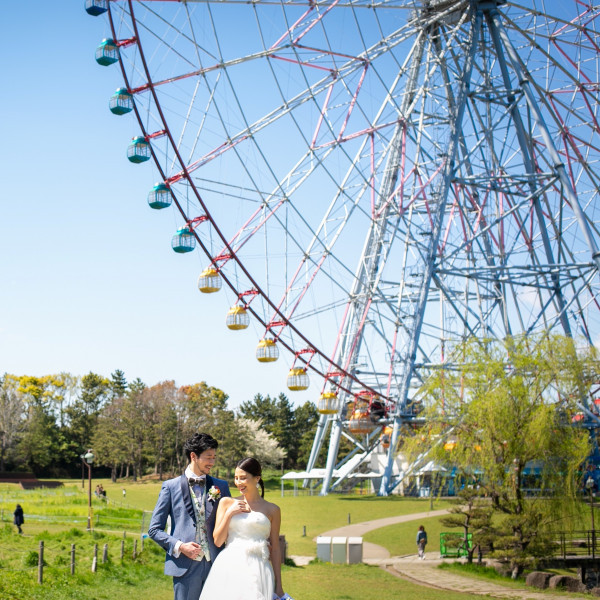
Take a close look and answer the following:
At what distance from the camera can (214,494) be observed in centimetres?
631

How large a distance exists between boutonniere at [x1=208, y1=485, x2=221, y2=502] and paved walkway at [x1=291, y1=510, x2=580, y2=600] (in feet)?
45.2

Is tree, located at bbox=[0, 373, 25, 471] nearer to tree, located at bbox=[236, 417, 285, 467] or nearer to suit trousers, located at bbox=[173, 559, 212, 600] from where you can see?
tree, located at bbox=[236, 417, 285, 467]

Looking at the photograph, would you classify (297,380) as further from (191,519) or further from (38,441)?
(38,441)

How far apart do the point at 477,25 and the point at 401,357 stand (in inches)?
602

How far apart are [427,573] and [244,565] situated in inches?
697

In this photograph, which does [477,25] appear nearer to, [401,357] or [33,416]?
[401,357]

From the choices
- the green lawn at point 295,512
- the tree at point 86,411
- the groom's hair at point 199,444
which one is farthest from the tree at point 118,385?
the groom's hair at point 199,444

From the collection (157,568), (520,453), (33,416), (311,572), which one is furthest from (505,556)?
(33,416)

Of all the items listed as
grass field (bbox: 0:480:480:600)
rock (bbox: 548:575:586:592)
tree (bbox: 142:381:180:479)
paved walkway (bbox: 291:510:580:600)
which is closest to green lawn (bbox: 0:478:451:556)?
grass field (bbox: 0:480:480:600)

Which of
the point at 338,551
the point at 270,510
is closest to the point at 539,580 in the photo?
the point at 338,551

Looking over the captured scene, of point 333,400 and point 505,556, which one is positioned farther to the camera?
point 333,400

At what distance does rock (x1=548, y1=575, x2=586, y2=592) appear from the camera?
19375 mm

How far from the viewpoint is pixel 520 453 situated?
22516 millimetres

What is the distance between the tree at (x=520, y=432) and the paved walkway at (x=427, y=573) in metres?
1.87
